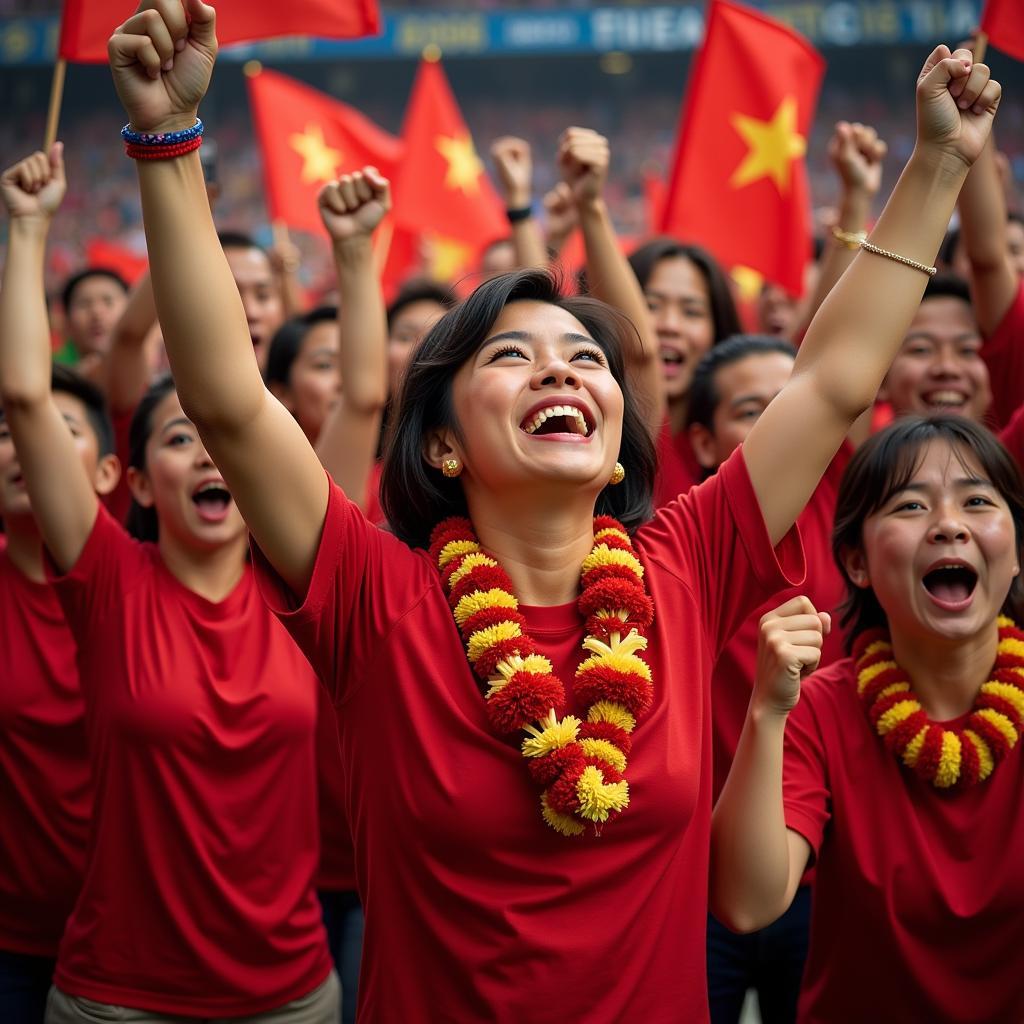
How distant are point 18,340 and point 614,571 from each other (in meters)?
1.65

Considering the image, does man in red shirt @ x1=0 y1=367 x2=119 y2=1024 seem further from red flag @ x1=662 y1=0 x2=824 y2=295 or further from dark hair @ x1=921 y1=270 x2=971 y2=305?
red flag @ x1=662 y1=0 x2=824 y2=295

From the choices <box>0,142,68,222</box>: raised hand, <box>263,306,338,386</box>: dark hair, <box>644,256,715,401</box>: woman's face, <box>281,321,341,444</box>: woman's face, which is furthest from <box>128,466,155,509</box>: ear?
<box>644,256,715,401</box>: woman's face

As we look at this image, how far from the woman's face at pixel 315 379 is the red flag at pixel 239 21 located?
40.4 inches

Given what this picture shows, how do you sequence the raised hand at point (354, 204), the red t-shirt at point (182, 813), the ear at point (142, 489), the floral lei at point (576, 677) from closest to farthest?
the floral lei at point (576, 677)
the red t-shirt at point (182, 813)
the raised hand at point (354, 204)
the ear at point (142, 489)

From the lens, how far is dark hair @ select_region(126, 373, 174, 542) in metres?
3.55

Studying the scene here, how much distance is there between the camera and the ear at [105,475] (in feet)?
12.1

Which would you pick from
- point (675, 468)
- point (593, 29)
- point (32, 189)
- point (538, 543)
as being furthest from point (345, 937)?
point (593, 29)

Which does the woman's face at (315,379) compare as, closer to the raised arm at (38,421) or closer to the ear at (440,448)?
the raised arm at (38,421)

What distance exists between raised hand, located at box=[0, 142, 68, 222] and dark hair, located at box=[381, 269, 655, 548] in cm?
141

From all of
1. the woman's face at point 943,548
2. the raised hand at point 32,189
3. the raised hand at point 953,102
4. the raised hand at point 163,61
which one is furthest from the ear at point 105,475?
the raised hand at point 953,102

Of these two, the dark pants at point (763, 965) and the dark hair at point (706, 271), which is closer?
the dark pants at point (763, 965)

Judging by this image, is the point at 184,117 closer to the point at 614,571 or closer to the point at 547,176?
the point at 614,571

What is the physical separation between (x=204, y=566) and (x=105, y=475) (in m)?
0.58

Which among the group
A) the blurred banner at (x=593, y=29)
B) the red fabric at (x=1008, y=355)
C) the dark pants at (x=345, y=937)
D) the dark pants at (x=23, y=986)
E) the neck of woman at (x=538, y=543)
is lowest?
the blurred banner at (x=593, y=29)
